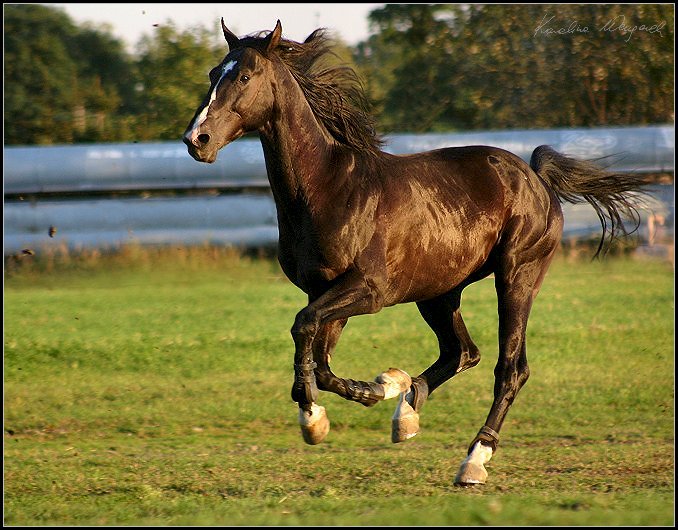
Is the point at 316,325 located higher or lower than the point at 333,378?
higher

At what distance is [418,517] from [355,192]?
6.83ft

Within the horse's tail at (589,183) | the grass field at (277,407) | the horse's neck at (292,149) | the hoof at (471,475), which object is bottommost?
the grass field at (277,407)

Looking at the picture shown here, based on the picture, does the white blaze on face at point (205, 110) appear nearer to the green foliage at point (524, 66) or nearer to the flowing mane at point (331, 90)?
the flowing mane at point (331, 90)

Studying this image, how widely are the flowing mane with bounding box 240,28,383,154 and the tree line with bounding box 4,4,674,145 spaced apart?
1236 centimetres

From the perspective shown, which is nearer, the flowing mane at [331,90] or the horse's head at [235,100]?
the horse's head at [235,100]

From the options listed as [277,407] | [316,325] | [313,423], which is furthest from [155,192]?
[316,325]

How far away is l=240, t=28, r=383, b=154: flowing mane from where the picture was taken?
6652 millimetres

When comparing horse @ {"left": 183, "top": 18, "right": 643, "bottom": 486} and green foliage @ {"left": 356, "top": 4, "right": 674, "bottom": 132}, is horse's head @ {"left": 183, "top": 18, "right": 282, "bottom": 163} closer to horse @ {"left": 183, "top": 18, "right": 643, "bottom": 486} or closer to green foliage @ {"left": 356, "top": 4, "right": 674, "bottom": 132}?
horse @ {"left": 183, "top": 18, "right": 643, "bottom": 486}

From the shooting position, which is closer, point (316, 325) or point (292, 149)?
point (316, 325)

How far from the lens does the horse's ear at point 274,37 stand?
6.27 metres

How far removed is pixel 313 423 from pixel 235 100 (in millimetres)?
1856

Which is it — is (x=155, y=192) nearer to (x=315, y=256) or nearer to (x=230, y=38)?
(x=230, y=38)

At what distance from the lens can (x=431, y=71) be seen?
25.6 m

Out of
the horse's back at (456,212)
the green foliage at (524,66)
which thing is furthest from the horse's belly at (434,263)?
the green foliage at (524,66)
